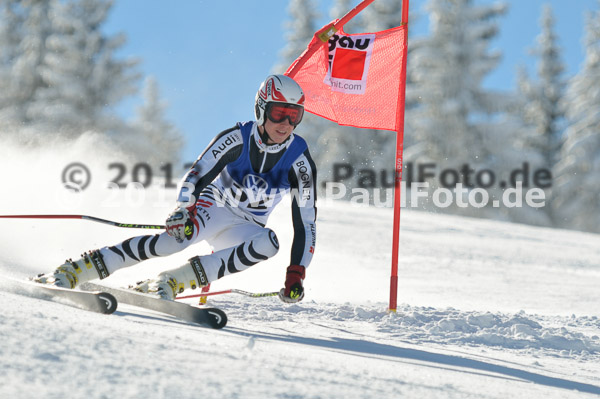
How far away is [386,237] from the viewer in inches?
434

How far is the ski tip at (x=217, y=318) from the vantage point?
11.4 feet

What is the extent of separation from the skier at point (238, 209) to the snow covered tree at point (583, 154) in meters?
27.0

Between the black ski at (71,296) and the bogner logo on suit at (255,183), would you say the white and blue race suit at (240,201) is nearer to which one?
the bogner logo on suit at (255,183)

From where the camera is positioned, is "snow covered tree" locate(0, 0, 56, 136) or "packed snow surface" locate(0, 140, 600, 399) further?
"snow covered tree" locate(0, 0, 56, 136)

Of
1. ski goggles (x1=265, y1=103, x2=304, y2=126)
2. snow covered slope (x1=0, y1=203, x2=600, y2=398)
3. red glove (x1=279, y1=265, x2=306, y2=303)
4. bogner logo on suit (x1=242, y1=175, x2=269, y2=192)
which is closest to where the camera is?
snow covered slope (x1=0, y1=203, x2=600, y2=398)

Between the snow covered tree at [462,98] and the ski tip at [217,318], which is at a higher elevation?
the snow covered tree at [462,98]

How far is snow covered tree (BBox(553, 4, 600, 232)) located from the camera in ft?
92.5

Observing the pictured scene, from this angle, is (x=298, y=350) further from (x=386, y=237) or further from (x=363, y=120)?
(x=386, y=237)

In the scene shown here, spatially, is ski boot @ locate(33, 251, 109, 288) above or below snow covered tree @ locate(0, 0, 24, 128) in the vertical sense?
below
